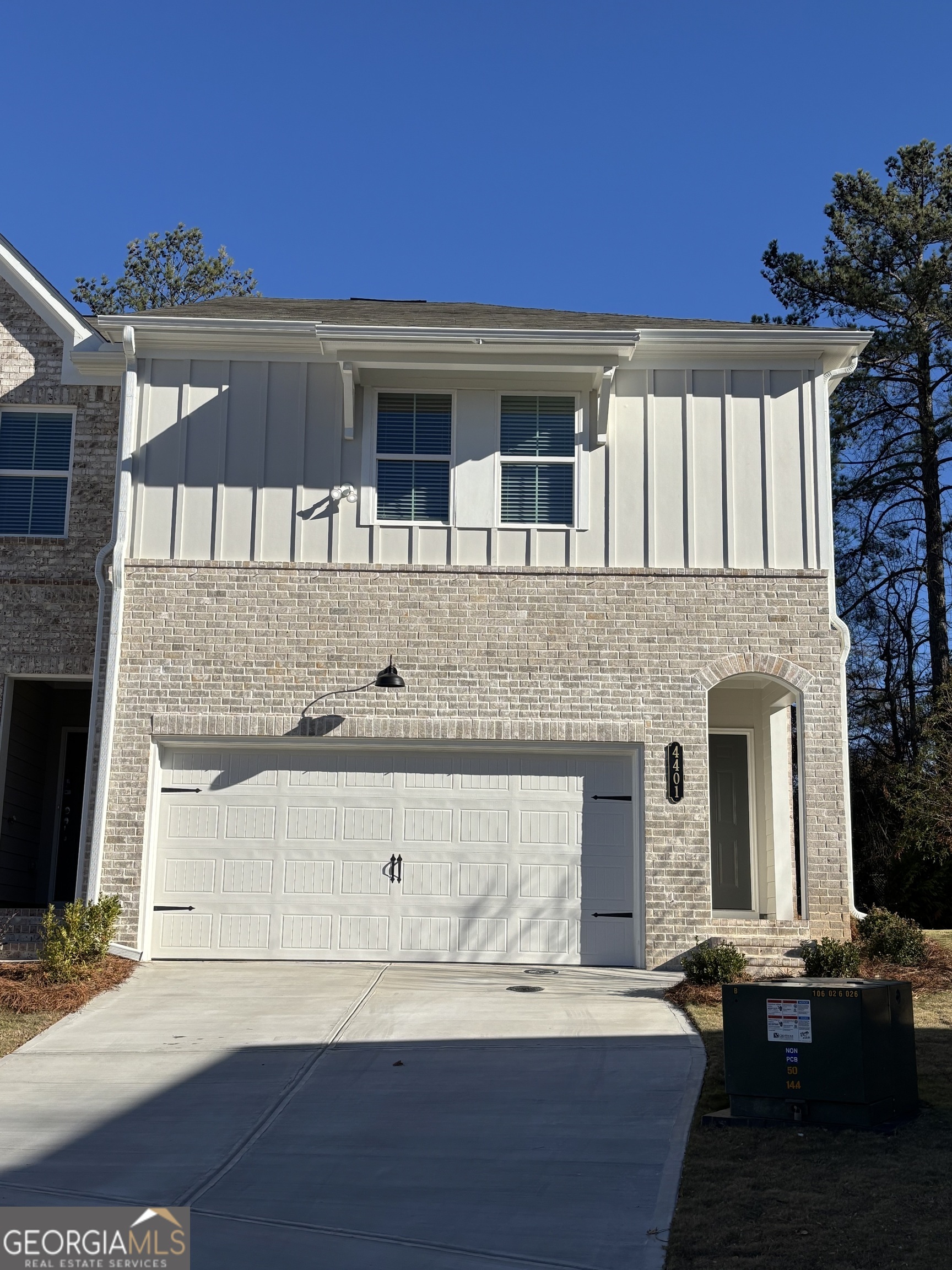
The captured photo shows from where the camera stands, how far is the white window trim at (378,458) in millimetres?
14867

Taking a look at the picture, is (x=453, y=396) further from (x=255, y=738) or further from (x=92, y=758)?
(x=92, y=758)

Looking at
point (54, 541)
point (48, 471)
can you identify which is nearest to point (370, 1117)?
point (54, 541)

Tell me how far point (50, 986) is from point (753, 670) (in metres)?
8.09

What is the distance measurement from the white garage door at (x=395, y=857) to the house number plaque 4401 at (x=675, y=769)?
48 cm

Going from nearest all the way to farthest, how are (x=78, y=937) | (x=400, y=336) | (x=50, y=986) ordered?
(x=50, y=986), (x=78, y=937), (x=400, y=336)

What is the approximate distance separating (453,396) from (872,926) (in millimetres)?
7558

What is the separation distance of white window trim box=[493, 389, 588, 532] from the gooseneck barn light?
2089 mm

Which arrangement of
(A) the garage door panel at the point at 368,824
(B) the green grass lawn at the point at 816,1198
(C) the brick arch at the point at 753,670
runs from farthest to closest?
(C) the brick arch at the point at 753,670
(A) the garage door panel at the point at 368,824
(B) the green grass lawn at the point at 816,1198

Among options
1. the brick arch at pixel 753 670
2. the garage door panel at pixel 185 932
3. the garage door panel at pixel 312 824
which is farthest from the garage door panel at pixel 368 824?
the brick arch at pixel 753 670

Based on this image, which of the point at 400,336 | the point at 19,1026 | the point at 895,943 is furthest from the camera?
the point at 400,336

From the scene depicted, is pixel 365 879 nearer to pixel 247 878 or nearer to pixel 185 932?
pixel 247 878

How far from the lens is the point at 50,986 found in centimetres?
1222

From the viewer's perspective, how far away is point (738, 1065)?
781 centimetres

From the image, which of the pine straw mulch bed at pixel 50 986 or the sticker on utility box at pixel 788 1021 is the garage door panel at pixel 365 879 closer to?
the pine straw mulch bed at pixel 50 986
